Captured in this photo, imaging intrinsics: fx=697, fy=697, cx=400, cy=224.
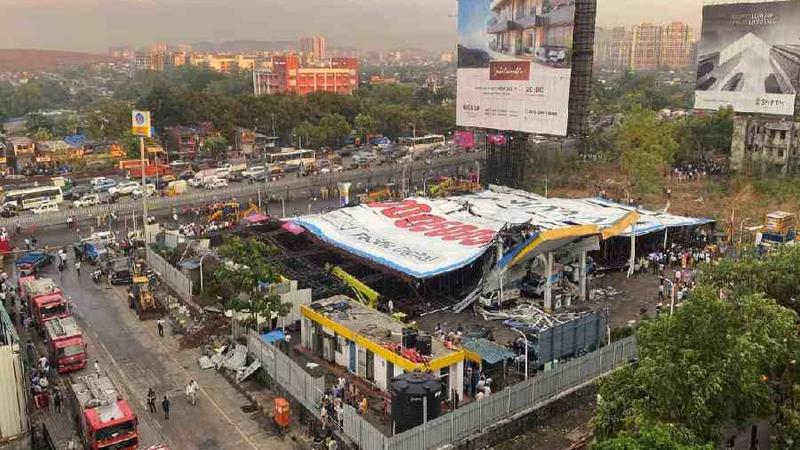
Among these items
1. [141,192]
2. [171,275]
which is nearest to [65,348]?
[171,275]

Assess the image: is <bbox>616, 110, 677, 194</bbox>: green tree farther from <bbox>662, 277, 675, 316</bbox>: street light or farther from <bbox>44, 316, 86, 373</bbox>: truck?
<bbox>44, 316, 86, 373</bbox>: truck

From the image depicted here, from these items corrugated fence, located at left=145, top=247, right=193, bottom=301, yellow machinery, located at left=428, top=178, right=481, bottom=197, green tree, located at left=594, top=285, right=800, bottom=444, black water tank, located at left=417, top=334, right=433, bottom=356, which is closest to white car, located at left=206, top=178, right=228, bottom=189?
yellow machinery, located at left=428, top=178, right=481, bottom=197

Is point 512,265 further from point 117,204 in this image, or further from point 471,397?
point 117,204

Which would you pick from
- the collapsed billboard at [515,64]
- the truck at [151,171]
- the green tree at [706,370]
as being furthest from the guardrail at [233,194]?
the green tree at [706,370]

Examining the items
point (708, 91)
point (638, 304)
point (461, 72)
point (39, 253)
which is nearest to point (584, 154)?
point (708, 91)

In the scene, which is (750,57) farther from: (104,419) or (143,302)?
(104,419)

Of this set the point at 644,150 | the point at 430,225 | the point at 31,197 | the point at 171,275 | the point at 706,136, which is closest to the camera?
the point at 171,275
